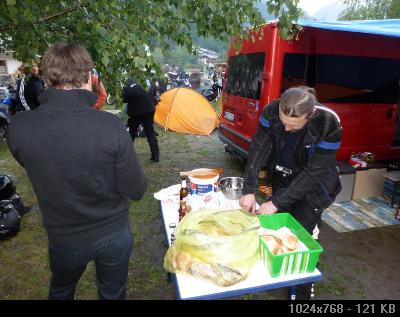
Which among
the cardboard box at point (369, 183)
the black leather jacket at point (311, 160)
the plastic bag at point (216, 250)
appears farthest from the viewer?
the cardboard box at point (369, 183)

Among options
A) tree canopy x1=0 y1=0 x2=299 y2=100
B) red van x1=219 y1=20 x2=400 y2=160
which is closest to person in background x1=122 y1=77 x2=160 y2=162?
red van x1=219 y1=20 x2=400 y2=160

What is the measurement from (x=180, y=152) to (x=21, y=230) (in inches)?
163

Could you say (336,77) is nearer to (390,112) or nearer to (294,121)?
(390,112)

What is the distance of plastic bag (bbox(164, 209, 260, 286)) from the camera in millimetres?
1638

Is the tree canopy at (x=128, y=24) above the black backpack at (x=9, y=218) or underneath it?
above

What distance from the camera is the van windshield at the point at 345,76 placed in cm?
446

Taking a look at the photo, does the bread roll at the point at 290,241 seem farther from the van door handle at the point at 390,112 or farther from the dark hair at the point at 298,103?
the van door handle at the point at 390,112

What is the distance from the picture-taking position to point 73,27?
3029 millimetres

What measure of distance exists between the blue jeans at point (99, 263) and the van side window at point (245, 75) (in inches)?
140

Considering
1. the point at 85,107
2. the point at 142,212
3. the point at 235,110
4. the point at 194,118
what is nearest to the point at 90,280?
→ the point at 142,212

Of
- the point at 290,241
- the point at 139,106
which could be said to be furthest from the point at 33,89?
the point at 290,241

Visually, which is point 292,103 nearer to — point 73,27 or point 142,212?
point 73,27

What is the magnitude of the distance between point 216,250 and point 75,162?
2.79ft

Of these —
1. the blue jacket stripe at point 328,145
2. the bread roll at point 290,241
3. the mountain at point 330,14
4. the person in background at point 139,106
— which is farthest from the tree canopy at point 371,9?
the bread roll at point 290,241
